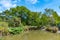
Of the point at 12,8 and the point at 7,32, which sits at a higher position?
the point at 12,8

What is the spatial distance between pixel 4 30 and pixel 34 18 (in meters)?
19.1

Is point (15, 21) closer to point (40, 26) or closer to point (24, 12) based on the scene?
point (40, 26)

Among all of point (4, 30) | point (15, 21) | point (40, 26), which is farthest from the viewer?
point (40, 26)

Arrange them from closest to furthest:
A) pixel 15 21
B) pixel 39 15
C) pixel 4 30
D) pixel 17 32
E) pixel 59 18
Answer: pixel 4 30 → pixel 17 32 → pixel 15 21 → pixel 39 15 → pixel 59 18

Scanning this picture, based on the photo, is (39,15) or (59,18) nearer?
(39,15)

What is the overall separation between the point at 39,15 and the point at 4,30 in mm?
19246

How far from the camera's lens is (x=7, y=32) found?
2114 centimetres

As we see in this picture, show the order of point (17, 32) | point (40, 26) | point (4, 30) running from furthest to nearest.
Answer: point (40, 26) < point (17, 32) < point (4, 30)

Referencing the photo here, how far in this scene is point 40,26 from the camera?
3684cm

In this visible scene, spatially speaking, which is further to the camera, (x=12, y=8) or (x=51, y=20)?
(x=12, y=8)

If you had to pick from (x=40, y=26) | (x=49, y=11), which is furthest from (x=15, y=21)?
(x=49, y=11)

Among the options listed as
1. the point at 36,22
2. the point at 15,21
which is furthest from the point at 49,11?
the point at 15,21

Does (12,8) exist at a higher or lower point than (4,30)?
higher

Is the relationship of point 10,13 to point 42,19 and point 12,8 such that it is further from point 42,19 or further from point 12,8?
point 42,19
